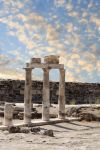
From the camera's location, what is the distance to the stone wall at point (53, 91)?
35.8m

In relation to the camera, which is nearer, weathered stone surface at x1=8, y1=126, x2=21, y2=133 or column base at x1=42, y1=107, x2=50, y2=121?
weathered stone surface at x1=8, y1=126, x2=21, y2=133

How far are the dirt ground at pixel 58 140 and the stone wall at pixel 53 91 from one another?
13.9m

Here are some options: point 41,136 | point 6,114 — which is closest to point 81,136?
point 41,136

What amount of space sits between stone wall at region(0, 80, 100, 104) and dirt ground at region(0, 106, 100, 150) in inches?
549

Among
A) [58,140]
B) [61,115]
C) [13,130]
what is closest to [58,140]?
[58,140]

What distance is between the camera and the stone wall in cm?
3584

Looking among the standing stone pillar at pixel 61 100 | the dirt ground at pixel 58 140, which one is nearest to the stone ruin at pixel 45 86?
the standing stone pillar at pixel 61 100

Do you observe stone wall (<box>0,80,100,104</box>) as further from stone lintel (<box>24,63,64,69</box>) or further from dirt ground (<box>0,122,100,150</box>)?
dirt ground (<box>0,122,100,150</box>)

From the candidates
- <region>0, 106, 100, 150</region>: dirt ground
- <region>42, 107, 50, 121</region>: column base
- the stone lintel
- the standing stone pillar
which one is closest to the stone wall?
the standing stone pillar

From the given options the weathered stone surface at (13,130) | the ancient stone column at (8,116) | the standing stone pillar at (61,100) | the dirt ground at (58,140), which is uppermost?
the standing stone pillar at (61,100)

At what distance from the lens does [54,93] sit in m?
37.1

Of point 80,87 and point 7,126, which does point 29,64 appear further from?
point 80,87

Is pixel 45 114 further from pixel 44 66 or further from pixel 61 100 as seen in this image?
pixel 44 66

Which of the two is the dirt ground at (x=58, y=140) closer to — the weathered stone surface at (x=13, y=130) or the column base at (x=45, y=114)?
the weathered stone surface at (x=13, y=130)
